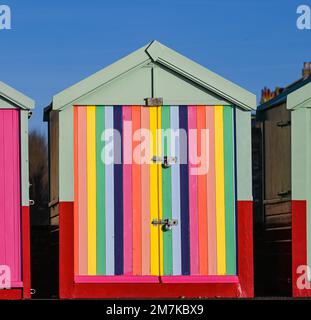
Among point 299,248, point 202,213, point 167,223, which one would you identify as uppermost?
point 202,213

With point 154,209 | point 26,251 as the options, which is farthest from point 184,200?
point 26,251

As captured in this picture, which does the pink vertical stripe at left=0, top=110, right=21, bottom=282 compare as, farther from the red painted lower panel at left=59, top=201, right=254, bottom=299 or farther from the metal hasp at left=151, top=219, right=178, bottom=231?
the metal hasp at left=151, top=219, right=178, bottom=231

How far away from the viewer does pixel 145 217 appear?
47.1 feet

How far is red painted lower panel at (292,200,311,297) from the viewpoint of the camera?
14.4 meters

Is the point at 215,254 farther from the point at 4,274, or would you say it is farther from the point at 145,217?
the point at 4,274

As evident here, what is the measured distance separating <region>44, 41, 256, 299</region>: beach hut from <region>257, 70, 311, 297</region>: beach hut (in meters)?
0.58

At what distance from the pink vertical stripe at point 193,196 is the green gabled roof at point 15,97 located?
2105 millimetres

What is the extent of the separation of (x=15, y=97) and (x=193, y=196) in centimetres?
265

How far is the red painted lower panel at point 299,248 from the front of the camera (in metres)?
14.4

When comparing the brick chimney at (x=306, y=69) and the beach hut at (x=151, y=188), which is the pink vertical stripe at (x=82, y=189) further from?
the brick chimney at (x=306, y=69)

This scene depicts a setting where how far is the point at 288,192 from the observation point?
14695mm

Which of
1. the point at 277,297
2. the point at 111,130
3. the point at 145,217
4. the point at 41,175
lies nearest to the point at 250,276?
the point at 277,297

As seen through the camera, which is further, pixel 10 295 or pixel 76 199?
pixel 76 199

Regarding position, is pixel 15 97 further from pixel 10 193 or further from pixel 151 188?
pixel 151 188
